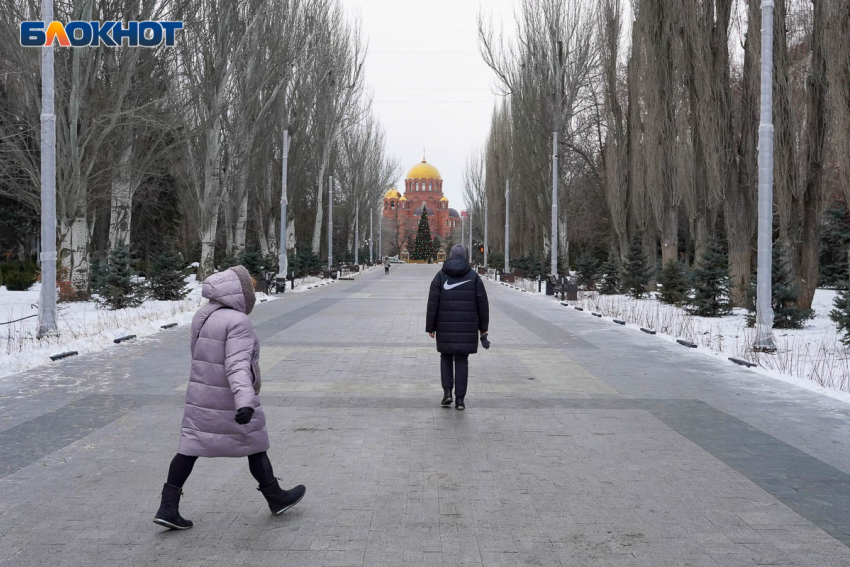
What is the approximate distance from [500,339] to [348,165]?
50410 mm

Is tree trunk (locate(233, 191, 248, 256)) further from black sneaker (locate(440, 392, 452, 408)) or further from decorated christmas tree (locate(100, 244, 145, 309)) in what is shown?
black sneaker (locate(440, 392, 452, 408))

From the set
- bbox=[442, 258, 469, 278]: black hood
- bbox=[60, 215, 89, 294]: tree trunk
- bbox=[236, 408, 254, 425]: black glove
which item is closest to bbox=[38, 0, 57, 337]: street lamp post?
bbox=[442, 258, 469, 278]: black hood

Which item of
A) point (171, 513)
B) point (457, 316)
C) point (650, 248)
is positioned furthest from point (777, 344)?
point (650, 248)

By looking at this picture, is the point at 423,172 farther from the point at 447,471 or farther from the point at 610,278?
the point at 447,471

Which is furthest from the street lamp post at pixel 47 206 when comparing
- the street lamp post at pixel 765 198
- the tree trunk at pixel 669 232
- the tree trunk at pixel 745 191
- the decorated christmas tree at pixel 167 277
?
the tree trunk at pixel 669 232

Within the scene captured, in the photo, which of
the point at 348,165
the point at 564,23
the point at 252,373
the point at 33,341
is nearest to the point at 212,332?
the point at 252,373

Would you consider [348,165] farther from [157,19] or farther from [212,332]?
[212,332]

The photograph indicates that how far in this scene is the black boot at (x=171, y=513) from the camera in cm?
461

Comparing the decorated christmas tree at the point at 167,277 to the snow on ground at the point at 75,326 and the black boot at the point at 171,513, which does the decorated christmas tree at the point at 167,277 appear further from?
the black boot at the point at 171,513

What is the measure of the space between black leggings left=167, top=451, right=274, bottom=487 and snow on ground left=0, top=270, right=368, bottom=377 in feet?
22.2

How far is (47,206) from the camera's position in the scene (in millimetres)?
14117

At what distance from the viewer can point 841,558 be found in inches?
169

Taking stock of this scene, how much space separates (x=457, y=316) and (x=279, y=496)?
12.3ft

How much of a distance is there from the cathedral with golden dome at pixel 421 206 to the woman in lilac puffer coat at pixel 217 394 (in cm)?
14292
